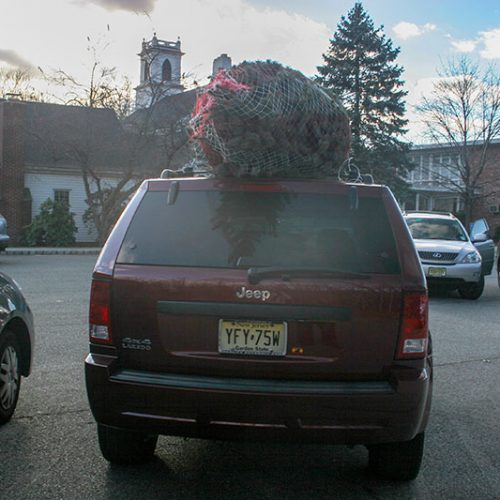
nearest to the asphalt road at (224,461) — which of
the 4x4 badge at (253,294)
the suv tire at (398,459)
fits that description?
the suv tire at (398,459)

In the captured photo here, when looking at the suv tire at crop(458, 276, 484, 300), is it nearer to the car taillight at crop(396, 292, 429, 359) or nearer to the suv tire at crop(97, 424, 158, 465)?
the car taillight at crop(396, 292, 429, 359)

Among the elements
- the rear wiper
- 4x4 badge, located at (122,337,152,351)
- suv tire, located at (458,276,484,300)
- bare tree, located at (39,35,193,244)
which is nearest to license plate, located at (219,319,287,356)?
the rear wiper

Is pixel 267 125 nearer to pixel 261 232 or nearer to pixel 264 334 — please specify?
pixel 261 232

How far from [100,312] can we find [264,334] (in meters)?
0.87

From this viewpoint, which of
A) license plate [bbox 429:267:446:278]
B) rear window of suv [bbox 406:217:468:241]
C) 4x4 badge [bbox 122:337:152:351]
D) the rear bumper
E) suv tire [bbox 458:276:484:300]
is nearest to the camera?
the rear bumper

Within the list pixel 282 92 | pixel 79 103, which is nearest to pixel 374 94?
pixel 79 103

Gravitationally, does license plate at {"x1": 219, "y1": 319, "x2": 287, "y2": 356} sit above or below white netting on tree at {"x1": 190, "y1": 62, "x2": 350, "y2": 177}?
below

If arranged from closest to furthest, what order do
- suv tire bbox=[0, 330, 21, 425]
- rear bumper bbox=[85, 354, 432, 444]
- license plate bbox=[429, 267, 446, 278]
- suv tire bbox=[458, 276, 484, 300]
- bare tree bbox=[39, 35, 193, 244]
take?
rear bumper bbox=[85, 354, 432, 444], suv tire bbox=[0, 330, 21, 425], license plate bbox=[429, 267, 446, 278], suv tire bbox=[458, 276, 484, 300], bare tree bbox=[39, 35, 193, 244]

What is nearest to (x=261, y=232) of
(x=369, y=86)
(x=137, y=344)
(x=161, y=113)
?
(x=137, y=344)

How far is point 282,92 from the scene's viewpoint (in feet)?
14.3

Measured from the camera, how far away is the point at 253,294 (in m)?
3.35

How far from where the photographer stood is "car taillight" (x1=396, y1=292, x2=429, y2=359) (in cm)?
340

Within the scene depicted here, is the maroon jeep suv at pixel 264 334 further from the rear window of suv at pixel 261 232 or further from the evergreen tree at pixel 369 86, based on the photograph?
the evergreen tree at pixel 369 86

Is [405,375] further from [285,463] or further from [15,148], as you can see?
[15,148]
